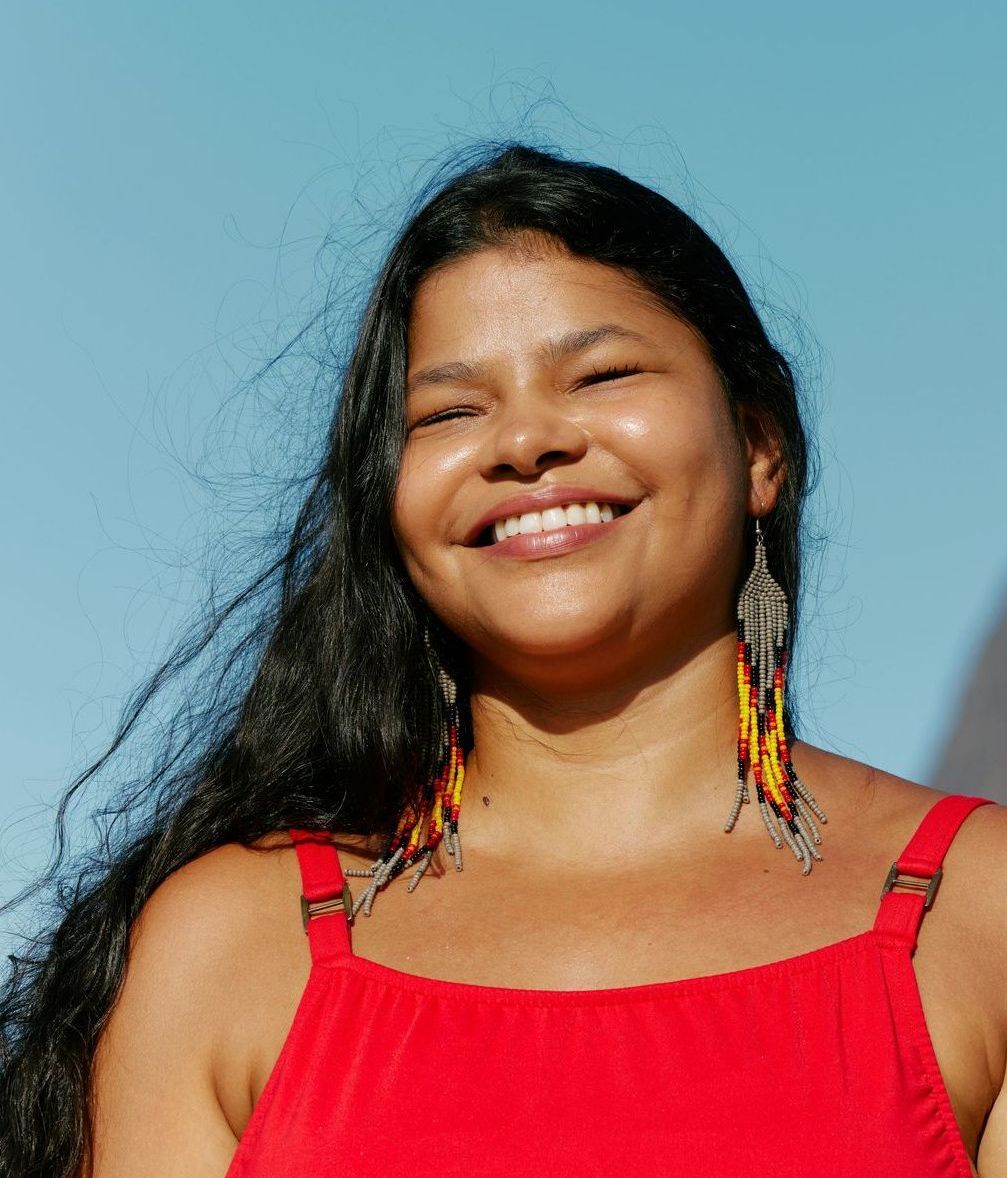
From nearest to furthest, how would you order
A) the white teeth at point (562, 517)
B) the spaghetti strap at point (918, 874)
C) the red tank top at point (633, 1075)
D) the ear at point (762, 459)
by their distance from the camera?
the red tank top at point (633, 1075), the spaghetti strap at point (918, 874), the white teeth at point (562, 517), the ear at point (762, 459)

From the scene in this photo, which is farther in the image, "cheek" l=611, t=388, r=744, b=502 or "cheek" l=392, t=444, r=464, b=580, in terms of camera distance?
"cheek" l=392, t=444, r=464, b=580

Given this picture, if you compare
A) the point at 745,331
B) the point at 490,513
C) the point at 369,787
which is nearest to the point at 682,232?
the point at 745,331

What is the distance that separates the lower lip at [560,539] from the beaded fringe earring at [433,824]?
1.35 feet

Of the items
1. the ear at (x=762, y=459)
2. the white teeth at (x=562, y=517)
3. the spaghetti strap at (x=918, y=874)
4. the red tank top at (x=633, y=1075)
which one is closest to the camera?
the red tank top at (x=633, y=1075)

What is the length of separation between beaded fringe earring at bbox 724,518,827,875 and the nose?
43cm

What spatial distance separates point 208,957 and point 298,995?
0.16 m

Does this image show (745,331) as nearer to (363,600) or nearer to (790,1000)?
(363,600)

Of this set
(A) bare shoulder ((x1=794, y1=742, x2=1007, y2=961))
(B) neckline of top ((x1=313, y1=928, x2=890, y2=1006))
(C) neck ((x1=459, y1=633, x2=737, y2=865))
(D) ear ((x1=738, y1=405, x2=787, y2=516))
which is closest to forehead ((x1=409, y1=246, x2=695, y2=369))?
(D) ear ((x1=738, y1=405, x2=787, y2=516))

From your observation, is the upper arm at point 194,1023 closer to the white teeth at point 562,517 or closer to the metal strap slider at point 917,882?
the white teeth at point 562,517

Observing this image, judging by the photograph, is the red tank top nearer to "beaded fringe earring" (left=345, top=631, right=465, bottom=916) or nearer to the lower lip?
"beaded fringe earring" (left=345, top=631, right=465, bottom=916)

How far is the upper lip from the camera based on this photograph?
2727 millimetres

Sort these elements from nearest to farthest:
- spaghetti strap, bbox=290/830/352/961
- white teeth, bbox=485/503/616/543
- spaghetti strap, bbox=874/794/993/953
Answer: spaghetti strap, bbox=874/794/993/953 → spaghetti strap, bbox=290/830/352/961 → white teeth, bbox=485/503/616/543

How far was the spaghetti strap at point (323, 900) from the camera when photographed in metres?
2.64

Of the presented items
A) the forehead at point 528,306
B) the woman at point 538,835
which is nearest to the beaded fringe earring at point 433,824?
the woman at point 538,835
